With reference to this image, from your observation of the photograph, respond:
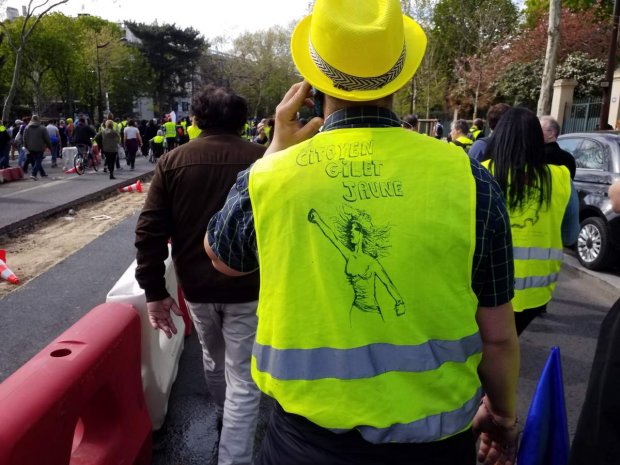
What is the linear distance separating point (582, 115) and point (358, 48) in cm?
2161

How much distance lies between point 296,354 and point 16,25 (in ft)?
166

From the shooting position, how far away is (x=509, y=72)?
30750mm

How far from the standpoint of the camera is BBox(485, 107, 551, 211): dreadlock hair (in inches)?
123

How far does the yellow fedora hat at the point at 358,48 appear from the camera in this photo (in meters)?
1.32

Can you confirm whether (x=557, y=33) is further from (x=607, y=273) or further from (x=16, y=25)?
(x=16, y=25)

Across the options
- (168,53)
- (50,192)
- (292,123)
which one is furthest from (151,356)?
(168,53)

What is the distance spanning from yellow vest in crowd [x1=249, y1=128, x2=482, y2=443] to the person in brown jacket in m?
1.39

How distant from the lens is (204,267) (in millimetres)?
2734

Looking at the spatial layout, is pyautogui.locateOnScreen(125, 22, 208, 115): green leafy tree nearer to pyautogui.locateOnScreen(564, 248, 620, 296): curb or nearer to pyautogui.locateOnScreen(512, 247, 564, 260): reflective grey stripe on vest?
pyautogui.locateOnScreen(564, 248, 620, 296): curb

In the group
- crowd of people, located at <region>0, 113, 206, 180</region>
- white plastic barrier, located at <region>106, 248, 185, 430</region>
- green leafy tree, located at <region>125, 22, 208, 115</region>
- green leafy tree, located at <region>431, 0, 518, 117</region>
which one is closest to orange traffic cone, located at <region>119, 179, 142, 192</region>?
crowd of people, located at <region>0, 113, 206, 180</region>

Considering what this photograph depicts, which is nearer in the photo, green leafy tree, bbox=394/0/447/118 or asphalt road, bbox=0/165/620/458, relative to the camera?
asphalt road, bbox=0/165/620/458

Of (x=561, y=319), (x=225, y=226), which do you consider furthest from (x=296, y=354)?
(x=561, y=319)

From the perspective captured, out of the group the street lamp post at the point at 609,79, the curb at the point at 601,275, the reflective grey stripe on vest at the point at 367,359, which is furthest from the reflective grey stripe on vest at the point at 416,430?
the street lamp post at the point at 609,79

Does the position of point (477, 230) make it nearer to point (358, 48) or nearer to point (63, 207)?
point (358, 48)
